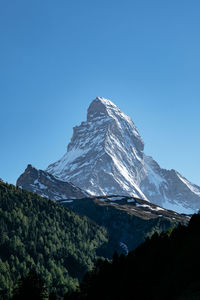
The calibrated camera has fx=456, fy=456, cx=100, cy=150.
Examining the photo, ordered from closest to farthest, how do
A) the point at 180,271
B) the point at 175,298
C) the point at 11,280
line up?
the point at 175,298
the point at 180,271
the point at 11,280

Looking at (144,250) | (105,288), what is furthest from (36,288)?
(144,250)

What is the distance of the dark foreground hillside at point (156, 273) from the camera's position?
56.7m

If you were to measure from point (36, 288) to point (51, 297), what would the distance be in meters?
9.13

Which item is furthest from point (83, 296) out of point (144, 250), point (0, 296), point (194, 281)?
point (0, 296)

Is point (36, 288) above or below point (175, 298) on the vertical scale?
above

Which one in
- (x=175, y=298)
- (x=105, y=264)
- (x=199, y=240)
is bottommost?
(x=175, y=298)

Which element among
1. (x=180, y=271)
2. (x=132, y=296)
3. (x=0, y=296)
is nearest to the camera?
(x=180, y=271)

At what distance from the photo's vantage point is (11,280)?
640 ft

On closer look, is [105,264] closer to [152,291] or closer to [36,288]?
[36,288]

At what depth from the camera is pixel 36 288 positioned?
87875mm

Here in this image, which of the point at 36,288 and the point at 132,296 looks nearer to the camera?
the point at 132,296

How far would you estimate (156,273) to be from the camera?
7062 centimetres

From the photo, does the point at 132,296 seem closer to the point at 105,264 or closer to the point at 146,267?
the point at 146,267

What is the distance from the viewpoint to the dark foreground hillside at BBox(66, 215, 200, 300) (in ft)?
186
